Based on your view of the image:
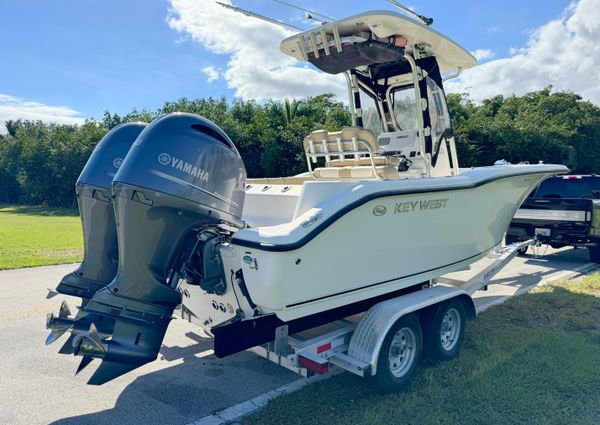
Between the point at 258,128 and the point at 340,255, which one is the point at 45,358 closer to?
the point at 340,255

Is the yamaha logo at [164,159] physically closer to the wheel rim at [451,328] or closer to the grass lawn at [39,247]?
the wheel rim at [451,328]

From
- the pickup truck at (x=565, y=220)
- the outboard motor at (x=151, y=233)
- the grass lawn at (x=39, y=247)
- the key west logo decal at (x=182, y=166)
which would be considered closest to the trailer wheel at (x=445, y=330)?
the outboard motor at (x=151, y=233)

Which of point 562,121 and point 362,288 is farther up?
point 562,121

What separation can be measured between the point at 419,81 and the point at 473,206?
145 cm

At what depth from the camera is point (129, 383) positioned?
391 centimetres

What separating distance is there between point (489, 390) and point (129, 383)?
291 centimetres

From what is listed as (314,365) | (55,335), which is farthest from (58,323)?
(314,365)

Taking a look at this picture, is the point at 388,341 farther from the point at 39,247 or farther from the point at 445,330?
the point at 39,247

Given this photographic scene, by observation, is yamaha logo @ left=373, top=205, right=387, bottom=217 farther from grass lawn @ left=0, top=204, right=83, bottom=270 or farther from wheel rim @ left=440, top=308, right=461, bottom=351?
grass lawn @ left=0, top=204, right=83, bottom=270

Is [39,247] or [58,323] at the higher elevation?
[58,323]

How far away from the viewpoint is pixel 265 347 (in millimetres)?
3588

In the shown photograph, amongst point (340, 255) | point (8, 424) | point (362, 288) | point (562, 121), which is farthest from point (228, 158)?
point (562, 121)

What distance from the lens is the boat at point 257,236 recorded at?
312cm

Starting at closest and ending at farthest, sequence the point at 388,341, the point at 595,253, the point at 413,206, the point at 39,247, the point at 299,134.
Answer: the point at 388,341 → the point at 413,206 → the point at 595,253 → the point at 39,247 → the point at 299,134
